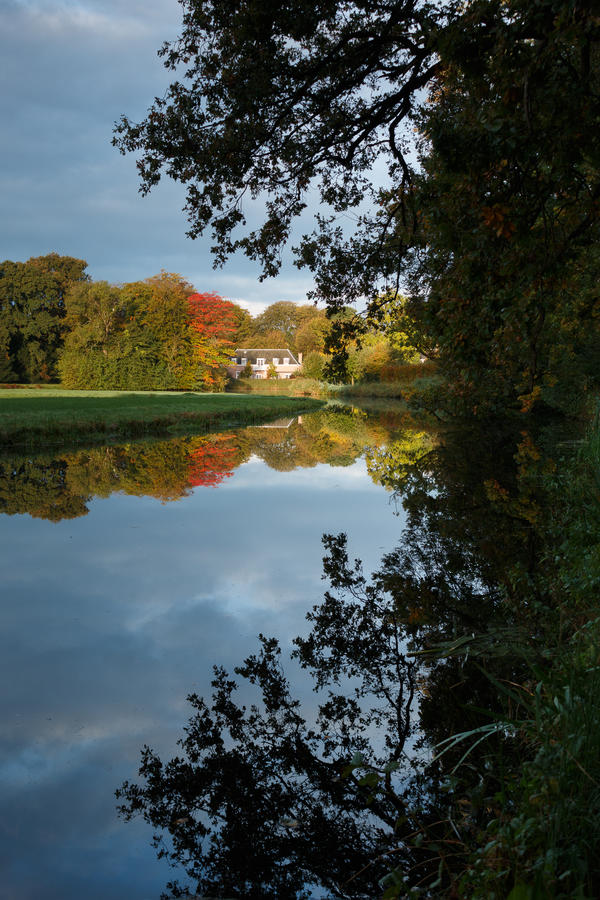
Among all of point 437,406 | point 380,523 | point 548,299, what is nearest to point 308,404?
point 437,406

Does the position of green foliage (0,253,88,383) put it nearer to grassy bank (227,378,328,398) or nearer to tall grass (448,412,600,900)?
grassy bank (227,378,328,398)

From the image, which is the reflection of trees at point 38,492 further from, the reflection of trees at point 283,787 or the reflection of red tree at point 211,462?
the reflection of trees at point 283,787

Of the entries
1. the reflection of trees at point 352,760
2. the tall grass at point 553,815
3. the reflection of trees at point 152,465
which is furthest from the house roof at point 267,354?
the tall grass at point 553,815

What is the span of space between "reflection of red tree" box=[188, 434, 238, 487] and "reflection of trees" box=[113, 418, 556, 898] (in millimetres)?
6712

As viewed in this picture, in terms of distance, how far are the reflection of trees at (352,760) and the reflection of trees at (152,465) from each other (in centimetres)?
556

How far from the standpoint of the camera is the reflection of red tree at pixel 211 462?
12086 mm

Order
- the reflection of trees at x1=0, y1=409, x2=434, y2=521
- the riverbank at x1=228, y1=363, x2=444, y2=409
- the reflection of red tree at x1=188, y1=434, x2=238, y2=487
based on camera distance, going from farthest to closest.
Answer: the riverbank at x1=228, y1=363, x2=444, y2=409 < the reflection of red tree at x1=188, y1=434, x2=238, y2=487 < the reflection of trees at x1=0, y1=409, x2=434, y2=521

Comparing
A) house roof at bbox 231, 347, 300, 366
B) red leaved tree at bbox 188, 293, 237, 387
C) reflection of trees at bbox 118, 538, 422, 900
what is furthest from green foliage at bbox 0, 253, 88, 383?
reflection of trees at bbox 118, 538, 422, 900

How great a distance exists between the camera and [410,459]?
51.3ft

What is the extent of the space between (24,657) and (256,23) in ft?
22.6

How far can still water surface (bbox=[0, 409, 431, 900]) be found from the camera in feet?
8.34

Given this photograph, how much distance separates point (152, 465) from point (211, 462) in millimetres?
1526

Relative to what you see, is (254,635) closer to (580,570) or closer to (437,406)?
(580,570)

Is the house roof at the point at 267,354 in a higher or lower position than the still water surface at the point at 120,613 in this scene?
higher
